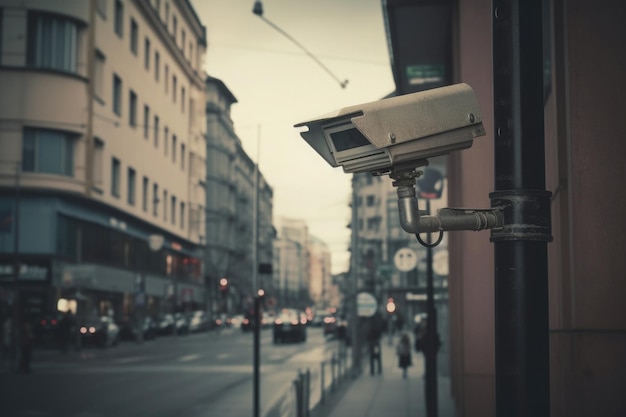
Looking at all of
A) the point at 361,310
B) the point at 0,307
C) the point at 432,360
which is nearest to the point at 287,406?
the point at 432,360

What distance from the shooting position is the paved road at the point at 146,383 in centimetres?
1866

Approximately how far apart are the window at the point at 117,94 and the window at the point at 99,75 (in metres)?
2.91

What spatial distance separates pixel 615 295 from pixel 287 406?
45.1 feet

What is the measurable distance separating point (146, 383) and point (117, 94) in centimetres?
3084

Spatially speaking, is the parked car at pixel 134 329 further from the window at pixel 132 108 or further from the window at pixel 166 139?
the window at pixel 166 139

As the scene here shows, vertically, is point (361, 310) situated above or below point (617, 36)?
below

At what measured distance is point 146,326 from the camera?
55.9 meters

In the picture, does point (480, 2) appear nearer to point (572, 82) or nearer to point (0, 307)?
point (572, 82)

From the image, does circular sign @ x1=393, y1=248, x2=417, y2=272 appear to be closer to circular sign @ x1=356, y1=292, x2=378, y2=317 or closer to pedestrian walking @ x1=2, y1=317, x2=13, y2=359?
circular sign @ x1=356, y1=292, x2=378, y2=317

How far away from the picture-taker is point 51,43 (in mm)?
45219

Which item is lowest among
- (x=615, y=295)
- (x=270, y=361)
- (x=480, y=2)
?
(x=270, y=361)

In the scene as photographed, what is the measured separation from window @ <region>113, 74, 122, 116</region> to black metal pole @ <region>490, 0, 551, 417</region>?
50.0 meters

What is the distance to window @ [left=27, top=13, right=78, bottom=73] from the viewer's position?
44906mm

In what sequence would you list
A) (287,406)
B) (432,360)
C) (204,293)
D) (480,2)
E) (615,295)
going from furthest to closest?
(204,293) → (287,406) → (432,360) → (480,2) → (615,295)
